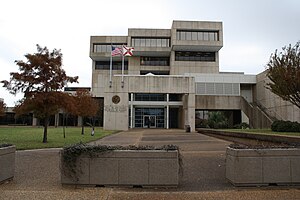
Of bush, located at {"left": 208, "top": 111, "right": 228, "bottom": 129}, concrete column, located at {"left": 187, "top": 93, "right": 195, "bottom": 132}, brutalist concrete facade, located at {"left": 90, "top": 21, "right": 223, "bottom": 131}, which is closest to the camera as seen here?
concrete column, located at {"left": 187, "top": 93, "right": 195, "bottom": 132}

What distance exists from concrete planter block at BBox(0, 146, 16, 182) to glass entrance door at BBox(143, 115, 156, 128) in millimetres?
48443

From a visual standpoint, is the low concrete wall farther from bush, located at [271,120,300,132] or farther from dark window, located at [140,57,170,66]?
dark window, located at [140,57,170,66]

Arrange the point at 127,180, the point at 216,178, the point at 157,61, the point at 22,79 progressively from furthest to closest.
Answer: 1. the point at 157,61
2. the point at 22,79
3. the point at 216,178
4. the point at 127,180

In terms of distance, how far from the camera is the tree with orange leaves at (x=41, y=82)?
17562 mm

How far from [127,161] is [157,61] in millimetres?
62079

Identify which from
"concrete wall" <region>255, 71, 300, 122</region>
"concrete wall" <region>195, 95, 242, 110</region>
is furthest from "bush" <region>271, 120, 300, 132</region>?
"concrete wall" <region>195, 95, 242, 110</region>

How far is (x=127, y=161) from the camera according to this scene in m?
6.60

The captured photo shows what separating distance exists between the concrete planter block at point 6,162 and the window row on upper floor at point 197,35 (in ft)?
186

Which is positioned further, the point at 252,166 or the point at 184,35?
the point at 184,35

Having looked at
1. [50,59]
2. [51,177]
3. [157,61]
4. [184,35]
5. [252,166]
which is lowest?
[51,177]

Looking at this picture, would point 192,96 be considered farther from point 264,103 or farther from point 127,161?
point 127,161

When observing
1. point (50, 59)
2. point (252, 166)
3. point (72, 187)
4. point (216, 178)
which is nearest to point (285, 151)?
point (252, 166)

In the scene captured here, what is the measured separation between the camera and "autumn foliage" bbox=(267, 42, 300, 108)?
19.8 m

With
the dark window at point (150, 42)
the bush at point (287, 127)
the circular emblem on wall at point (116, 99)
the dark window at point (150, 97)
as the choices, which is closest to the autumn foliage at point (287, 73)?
the bush at point (287, 127)
